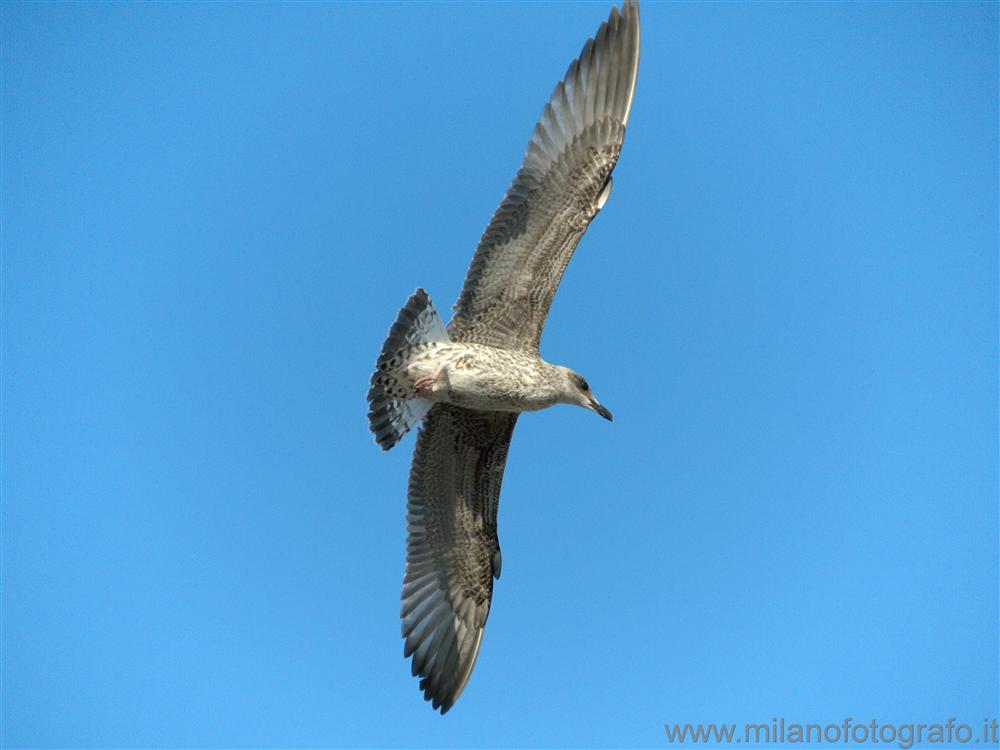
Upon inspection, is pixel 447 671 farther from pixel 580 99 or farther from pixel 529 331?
pixel 580 99

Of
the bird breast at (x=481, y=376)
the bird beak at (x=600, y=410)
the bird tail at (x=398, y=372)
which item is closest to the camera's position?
the bird breast at (x=481, y=376)

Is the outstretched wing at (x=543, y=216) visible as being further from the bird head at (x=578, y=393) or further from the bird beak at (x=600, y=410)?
the bird beak at (x=600, y=410)

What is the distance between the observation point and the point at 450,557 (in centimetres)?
1173

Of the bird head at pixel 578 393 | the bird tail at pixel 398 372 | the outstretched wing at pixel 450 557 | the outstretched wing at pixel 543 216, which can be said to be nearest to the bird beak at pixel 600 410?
the bird head at pixel 578 393

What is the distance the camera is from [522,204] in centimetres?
1080

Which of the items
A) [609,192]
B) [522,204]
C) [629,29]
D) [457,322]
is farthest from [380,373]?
[629,29]

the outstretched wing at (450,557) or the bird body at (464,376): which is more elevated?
the bird body at (464,376)

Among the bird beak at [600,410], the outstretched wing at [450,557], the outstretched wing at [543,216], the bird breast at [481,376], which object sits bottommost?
the outstretched wing at [450,557]

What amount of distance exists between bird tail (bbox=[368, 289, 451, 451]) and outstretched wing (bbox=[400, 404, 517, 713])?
1.86ft

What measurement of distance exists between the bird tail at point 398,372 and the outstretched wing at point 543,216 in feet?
1.04

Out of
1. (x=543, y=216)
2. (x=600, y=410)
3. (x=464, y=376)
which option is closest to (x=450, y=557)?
(x=600, y=410)

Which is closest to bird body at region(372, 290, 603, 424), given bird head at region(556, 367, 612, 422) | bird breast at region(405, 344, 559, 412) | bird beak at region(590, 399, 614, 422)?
bird breast at region(405, 344, 559, 412)

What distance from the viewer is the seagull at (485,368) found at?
10.6m

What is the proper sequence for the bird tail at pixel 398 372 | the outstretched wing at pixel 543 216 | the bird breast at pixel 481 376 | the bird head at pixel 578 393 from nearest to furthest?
1. the bird breast at pixel 481 376
2. the bird tail at pixel 398 372
3. the outstretched wing at pixel 543 216
4. the bird head at pixel 578 393
